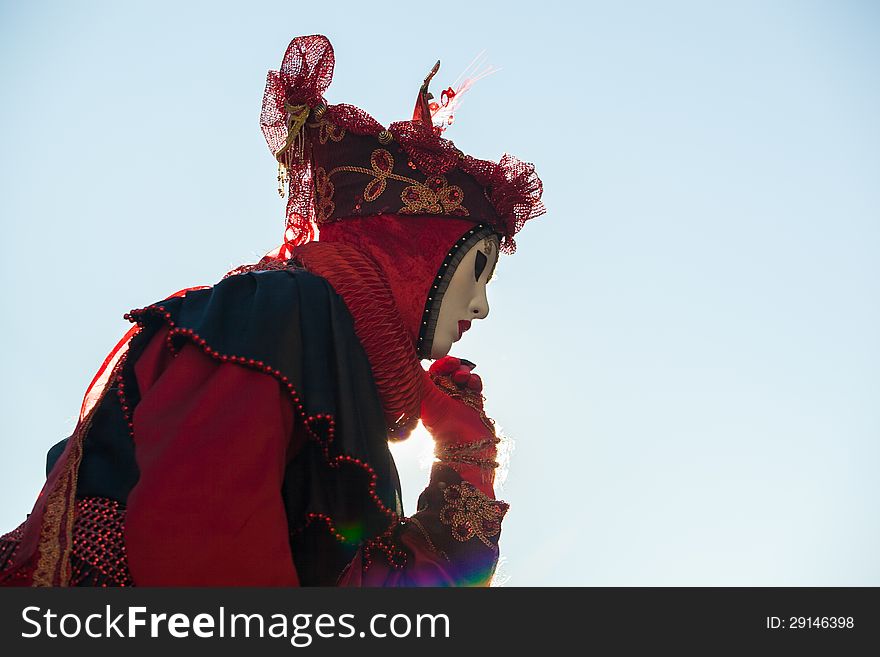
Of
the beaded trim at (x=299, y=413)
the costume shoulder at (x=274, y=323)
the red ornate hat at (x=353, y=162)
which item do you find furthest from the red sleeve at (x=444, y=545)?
the red ornate hat at (x=353, y=162)

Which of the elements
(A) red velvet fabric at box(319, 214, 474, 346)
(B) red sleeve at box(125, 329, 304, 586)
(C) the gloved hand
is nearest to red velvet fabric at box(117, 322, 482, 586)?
(B) red sleeve at box(125, 329, 304, 586)

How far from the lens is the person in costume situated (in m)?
1.84

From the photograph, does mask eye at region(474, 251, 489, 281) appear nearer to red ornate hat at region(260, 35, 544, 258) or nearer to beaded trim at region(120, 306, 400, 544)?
red ornate hat at region(260, 35, 544, 258)

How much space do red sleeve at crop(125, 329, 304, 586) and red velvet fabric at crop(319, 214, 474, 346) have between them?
1.91ft

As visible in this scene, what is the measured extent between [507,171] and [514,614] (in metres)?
1.31

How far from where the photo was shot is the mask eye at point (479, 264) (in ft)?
8.64

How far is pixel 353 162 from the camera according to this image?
101 inches

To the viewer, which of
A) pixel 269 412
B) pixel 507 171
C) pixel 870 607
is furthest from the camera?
pixel 507 171

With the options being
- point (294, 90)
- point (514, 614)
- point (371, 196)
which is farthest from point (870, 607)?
point (294, 90)

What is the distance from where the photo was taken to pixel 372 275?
2.34m

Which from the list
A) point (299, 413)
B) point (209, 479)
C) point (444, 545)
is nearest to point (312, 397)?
point (299, 413)

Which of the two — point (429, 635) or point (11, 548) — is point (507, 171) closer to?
point (429, 635)

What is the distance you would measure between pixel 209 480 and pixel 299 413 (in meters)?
0.27

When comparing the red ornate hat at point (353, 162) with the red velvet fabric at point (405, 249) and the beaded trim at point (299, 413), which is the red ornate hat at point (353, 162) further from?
the beaded trim at point (299, 413)
